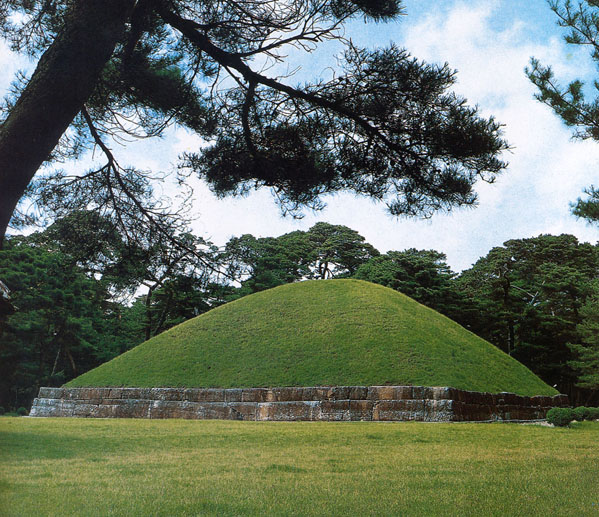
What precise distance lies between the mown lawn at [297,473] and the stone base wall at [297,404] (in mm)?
2372

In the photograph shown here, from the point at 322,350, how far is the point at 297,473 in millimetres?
10239

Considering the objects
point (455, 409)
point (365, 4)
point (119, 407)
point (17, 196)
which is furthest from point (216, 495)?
point (119, 407)

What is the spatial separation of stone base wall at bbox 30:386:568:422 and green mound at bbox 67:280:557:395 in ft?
1.58

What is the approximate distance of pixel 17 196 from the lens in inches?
114

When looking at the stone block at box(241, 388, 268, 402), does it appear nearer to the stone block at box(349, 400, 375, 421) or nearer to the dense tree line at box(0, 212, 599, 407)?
the stone block at box(349, 400, 375, 421)

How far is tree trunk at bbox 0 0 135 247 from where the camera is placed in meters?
2.86

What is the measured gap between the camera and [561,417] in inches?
490

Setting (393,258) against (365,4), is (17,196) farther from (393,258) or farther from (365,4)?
(393,258)

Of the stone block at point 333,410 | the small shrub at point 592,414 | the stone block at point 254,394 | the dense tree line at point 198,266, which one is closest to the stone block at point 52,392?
the stone block at point 254,394

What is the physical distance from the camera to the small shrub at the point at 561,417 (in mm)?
12344

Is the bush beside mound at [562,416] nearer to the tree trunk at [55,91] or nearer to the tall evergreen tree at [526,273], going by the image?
the tall evergreen tree at [526,273]

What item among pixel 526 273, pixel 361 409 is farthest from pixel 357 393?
pixel 526 273

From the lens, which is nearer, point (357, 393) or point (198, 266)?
point (198, 266)

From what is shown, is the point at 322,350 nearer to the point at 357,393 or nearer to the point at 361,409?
the point at 357,393
